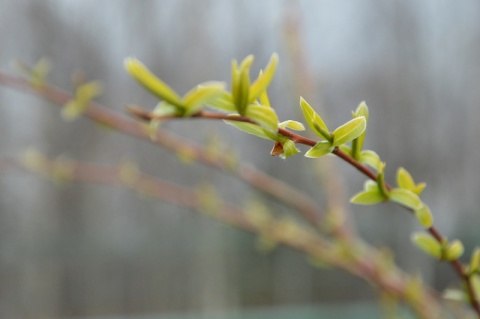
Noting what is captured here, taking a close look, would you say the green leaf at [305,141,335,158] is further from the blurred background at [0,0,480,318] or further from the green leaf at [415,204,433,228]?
the blurred background at [0,0,480,318]

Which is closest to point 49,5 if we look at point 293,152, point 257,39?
point 257,39

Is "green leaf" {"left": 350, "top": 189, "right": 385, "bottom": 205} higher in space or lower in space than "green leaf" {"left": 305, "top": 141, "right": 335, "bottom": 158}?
lower

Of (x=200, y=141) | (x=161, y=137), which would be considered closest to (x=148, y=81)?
(x=161, y=137)

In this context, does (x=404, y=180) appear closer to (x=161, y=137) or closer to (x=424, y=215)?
(x=424, y=215)

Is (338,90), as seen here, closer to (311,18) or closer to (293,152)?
(311,18)

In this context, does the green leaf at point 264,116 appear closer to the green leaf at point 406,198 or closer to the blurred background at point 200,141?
the green leaf at point 406,198

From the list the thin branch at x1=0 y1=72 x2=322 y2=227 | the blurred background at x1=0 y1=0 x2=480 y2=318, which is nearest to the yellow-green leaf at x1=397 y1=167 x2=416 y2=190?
the thin branch at x1=0 y1=72 x2=322 y2=227

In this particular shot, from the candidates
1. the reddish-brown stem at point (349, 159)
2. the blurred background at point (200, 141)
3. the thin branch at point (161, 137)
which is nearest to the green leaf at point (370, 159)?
the reddish-brown stem at point (349, 159)
